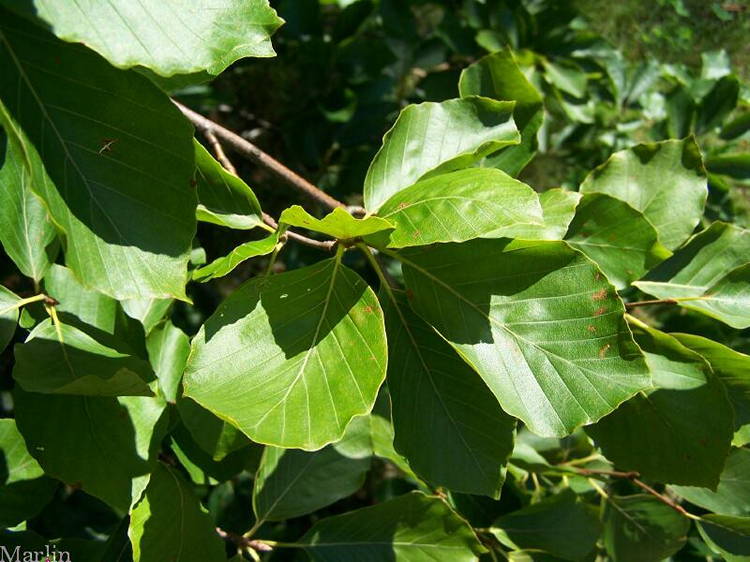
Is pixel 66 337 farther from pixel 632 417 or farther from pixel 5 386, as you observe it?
pixel 5 386

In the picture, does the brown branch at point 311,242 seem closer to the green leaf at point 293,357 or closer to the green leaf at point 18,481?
the green leaf at point 293,357

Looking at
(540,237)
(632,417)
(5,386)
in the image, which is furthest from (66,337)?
(5,386)

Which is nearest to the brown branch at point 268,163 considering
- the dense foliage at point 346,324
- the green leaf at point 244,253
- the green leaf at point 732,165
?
the dense foliage at point 346,324

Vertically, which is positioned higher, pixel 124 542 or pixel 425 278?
pixel 425 278

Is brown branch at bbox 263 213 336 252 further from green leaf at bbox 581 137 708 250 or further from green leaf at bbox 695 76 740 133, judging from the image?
green leaf at bbox 695 76 740 133

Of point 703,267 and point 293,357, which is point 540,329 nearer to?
point 293,357

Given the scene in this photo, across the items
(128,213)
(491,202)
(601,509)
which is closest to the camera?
(128,213)

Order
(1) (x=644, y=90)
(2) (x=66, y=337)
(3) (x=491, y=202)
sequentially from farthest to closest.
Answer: (1) (x=644, y=90), (2) (x=66, y=337), (3) (x=491, y=202)

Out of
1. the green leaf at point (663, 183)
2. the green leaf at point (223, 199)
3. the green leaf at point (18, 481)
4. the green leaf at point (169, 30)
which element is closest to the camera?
the green leaf at point (169, 30)
